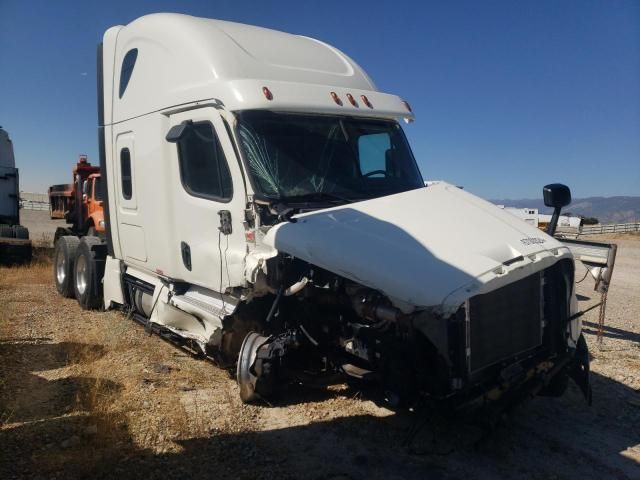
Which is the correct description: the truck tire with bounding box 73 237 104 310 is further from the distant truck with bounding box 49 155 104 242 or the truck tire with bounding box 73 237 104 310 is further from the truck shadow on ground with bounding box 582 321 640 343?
the truck shadow on ground with bounding box 582 321 640 343

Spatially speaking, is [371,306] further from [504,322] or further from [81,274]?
[81,274]

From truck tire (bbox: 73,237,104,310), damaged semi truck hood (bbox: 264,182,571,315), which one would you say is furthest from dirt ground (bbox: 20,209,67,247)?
damaged semi truck hood (bbox: 264,182,571,315)

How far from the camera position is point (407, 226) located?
4258 millimetres

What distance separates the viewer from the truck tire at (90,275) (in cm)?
841

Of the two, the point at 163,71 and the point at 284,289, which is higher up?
the point at 163,71

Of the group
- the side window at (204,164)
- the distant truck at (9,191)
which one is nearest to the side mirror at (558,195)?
the side window at (204,164)

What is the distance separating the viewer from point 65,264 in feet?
30.7

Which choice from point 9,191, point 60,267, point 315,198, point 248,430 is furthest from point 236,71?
point 9,191

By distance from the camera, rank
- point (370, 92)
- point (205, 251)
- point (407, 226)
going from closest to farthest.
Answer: point (407, 226)
point (205, 251)
point (370, 92)

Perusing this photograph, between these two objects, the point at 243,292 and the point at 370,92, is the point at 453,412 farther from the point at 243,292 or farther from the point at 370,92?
the point at 370,92

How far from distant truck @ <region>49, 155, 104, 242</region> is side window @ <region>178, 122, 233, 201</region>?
5.91 m

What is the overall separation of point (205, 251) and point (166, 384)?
1.36 meters

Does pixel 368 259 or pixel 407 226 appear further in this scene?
pixel 407 226

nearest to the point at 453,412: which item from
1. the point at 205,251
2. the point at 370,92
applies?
the point at 205,251
